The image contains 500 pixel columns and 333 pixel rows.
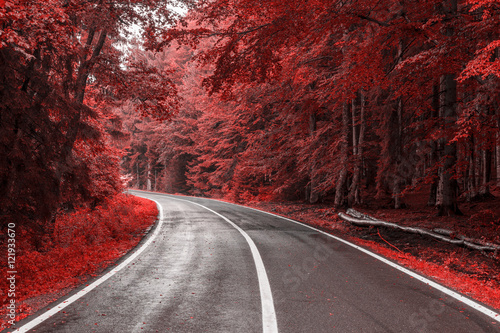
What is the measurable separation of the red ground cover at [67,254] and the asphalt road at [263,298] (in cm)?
72

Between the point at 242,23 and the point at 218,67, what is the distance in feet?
4.77

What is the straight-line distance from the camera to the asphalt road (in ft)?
13.3

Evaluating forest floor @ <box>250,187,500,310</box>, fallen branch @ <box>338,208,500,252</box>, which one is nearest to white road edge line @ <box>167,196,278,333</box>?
forest floor @ <box>250,187,500,310</box>

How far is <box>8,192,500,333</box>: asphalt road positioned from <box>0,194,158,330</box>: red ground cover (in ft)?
2.35

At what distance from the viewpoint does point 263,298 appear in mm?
4957

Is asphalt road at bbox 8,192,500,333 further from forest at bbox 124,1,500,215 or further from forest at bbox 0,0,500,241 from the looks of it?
forest at bbox 124,1,500,215

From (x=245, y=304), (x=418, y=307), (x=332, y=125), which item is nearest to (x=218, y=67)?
(x=245, y=304)

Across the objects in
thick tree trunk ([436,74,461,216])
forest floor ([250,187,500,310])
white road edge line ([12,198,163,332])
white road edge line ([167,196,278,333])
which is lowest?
white road edge line ([12,198,163,332])

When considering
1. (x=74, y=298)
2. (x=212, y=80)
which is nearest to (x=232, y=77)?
(x=212, y=80)

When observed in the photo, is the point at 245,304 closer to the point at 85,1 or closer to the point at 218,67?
the point at 218,67

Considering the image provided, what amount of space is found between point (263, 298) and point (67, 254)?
5369 millimetres

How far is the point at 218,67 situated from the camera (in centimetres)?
971

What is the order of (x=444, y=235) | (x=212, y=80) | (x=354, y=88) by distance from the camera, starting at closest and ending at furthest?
(x=444, y=235) < (x=212, y=80) < (x=354, y=88)

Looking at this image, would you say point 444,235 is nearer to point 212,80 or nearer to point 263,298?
point 263,298
